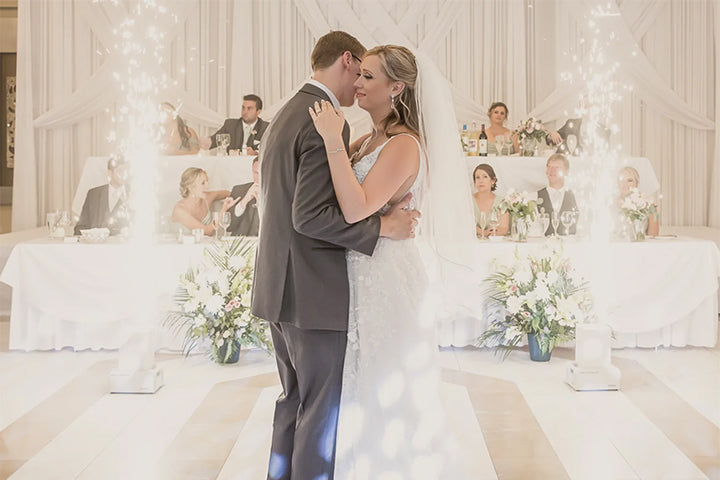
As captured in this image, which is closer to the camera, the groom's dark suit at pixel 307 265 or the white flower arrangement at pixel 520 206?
the groom's dark suit at pixel 307 265

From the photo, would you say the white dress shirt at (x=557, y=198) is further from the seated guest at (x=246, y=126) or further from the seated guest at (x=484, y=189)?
the seated guest at (x=246, y=126)

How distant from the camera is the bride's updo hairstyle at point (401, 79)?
2.61 metres

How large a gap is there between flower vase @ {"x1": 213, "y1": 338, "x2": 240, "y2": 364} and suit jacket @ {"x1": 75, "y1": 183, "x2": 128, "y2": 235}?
1545 mm

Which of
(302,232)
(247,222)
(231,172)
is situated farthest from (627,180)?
(302,232)

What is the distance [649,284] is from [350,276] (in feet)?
10.5

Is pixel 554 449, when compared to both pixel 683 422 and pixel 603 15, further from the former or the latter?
pixel 603 15

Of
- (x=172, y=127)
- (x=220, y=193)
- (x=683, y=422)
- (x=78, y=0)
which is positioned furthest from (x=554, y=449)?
(x=78, y=0)

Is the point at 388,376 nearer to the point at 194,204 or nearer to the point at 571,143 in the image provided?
the point at 194,204

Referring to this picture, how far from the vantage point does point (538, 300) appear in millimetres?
4848

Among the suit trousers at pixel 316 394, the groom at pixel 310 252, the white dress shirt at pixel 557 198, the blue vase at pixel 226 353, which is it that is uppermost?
the white dress shirt at pixel 557 198

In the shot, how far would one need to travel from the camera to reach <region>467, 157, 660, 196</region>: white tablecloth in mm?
6227

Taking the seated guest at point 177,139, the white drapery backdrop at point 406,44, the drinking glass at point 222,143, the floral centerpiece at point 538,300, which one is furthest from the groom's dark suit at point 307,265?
the white drapery backdrop at point 406,44

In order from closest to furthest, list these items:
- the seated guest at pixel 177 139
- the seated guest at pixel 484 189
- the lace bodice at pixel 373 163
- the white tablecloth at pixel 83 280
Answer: the lace bodice at pixel 373 163 < the white tablecloth at pixel 83 280 < the seated guest at pixel 484 189 < the seated guest at pixel 177 139

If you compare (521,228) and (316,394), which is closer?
(316,394)
